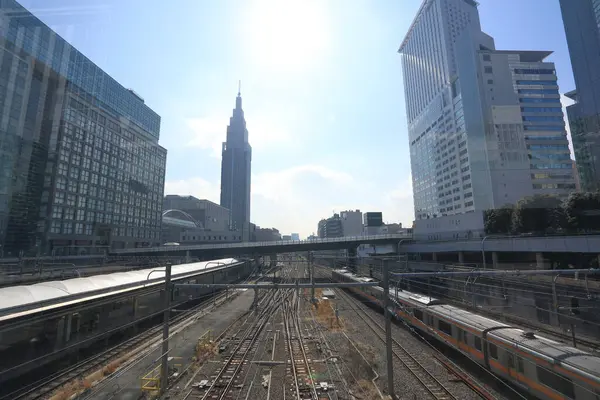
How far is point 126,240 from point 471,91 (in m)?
99.5

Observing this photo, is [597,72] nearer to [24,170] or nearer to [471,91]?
[471,91]

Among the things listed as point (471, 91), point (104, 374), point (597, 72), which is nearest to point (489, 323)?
point (104, 374)

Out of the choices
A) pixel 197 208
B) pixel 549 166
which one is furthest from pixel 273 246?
pixel 197 208

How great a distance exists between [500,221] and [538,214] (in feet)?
22.9

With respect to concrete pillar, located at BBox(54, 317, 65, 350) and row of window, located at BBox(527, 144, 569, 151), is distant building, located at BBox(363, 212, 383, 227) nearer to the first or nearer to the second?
row of window, located at BBox(527, 144, 569, 151)

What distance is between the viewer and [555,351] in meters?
9.38

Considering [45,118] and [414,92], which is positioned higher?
[414,92]

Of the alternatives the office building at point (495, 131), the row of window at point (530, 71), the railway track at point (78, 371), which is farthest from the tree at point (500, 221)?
the railway track at point (78, 371)

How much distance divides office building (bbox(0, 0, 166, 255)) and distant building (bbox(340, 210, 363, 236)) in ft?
402

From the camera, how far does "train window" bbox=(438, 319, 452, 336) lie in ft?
48.1

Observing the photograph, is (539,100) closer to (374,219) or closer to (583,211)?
(583,211)

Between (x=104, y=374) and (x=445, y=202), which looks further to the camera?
(x=445, y=202)

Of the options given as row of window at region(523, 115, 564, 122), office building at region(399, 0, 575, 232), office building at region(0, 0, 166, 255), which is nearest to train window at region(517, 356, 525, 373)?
office building at region(0, 0, 166, 255)

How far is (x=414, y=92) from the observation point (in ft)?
422
